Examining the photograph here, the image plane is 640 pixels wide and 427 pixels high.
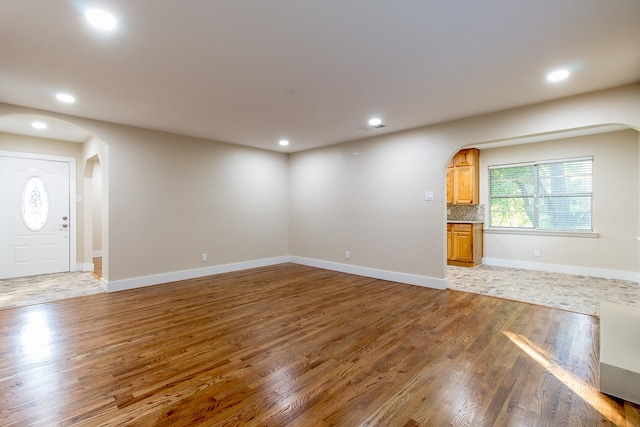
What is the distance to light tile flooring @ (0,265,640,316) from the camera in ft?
12.9

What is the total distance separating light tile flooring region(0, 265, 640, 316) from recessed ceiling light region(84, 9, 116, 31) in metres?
3.69

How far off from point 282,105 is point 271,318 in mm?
2513

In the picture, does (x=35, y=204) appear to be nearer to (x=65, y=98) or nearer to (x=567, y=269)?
(x=65, y=98)

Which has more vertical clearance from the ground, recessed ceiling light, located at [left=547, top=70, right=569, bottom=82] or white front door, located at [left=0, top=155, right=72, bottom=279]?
recessed ceiling light, located at [left=547, top=70, right=569, bottom=82]

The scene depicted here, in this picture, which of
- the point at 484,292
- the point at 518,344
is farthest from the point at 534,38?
the point at 484,292

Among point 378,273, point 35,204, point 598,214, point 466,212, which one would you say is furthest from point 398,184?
point 35,204

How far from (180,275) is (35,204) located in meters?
3.06

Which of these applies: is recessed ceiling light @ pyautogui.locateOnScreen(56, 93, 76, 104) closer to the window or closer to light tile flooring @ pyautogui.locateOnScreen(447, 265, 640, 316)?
light tile flooring @ pyautogui.locateOnScreen(447, 265, 640, 316)

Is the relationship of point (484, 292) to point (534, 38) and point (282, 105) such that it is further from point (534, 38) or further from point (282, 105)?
point (282, 105)

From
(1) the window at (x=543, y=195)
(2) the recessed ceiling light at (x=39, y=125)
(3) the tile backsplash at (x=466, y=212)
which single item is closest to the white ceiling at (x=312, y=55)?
(2) the recessed ceiling light at (x=39, y=125)

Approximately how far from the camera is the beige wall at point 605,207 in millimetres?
5016

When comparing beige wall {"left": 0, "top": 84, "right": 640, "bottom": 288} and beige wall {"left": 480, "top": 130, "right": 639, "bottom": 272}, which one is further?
beige wall {"left": 480, "top": 130, "right": 639, "bottom": 272}

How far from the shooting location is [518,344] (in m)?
2.71

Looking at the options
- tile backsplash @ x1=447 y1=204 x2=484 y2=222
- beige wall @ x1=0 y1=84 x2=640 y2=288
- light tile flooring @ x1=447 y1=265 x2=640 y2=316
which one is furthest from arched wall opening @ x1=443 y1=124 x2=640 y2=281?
tile backsplash @ x1=447 y1=204 x2=484 y2=222
